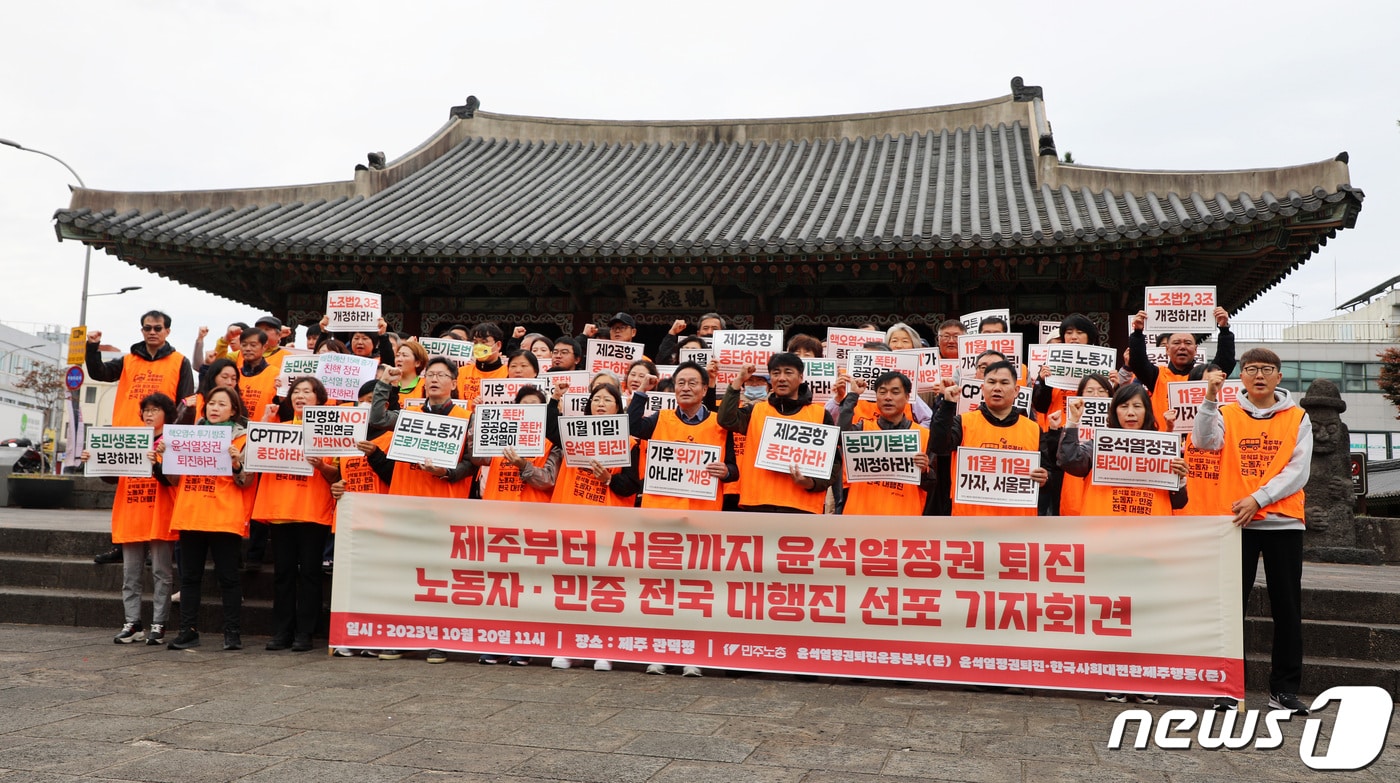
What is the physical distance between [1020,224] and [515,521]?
7.40 meters

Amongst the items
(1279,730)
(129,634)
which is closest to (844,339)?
(1279,730)

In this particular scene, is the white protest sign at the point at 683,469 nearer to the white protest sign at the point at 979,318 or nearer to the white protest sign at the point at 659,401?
the white protest sign at the point at 659,401

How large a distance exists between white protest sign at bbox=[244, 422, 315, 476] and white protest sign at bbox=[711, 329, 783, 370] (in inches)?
115

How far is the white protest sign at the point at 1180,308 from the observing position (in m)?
7.30

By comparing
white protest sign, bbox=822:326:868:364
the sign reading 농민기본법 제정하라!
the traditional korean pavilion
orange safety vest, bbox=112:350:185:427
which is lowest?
the sign reading 농민기본법 제정하라!

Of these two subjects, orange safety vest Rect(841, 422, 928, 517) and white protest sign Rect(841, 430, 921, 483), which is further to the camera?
orange safety vest Rect(841, 422, 928, 517)

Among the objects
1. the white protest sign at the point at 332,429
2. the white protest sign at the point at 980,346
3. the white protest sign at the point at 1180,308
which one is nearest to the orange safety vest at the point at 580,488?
the white protest sign at the point at 332,429

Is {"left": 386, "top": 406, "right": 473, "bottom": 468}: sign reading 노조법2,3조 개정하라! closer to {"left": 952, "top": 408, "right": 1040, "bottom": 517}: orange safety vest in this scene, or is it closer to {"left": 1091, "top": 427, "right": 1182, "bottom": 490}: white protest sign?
{"left": 952, "top": 408, "right": 1040, "bottom": 517}: orange safety vest

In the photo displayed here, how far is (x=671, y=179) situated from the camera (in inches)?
598

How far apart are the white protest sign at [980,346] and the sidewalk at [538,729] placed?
2.36 metres

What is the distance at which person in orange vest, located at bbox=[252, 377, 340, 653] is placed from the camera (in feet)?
21.7

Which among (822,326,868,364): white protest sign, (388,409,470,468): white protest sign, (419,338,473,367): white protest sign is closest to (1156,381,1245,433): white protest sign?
(822,326,868,364): white protest sign

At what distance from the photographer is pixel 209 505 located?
6594mm

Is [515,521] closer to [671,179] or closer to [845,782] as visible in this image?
[845,782]
